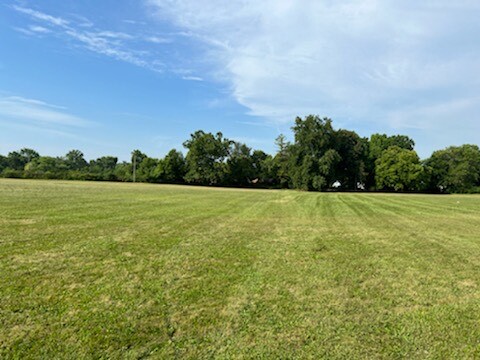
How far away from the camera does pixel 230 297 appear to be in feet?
13.4

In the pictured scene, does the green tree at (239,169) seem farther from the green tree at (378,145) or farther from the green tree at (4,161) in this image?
the green tree at (4,161)

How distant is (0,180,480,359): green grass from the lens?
2.97 metres

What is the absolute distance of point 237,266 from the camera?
5.44m

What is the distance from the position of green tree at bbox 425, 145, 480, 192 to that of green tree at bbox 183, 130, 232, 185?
45816 mm

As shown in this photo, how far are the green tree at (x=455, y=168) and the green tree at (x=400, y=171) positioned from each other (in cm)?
670

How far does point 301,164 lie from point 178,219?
4777 cm

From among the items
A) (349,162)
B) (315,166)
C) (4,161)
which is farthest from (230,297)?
(4,161)

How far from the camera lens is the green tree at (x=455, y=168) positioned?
6238cm

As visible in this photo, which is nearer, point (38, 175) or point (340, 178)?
point (340, 178)

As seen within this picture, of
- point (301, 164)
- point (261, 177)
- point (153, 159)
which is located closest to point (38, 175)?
point (153, 159)

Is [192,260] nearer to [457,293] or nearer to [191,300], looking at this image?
[191,300]

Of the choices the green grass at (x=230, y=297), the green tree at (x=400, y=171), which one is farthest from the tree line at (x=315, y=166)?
the green grass at (x=230, y=297)

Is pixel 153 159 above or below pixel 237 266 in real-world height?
above

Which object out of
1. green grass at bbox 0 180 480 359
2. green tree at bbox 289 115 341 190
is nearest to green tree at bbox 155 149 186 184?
green tree at bbox 289 115 341 190
